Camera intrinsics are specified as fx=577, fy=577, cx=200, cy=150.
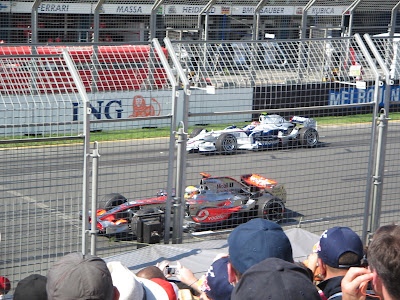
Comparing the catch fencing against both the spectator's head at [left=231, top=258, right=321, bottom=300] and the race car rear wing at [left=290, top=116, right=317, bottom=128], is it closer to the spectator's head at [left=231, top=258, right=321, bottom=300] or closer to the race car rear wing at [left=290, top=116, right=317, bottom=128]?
the race car rear wing at [left=290, top=116, right=317, bottom=128]

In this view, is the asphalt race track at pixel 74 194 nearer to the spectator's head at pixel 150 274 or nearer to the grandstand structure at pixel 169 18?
the spectator's head at pixel 150 274

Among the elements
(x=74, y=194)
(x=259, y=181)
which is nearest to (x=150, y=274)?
(x=74, y=194)

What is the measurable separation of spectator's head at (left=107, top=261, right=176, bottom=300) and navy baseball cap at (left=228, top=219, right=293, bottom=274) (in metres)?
0.57

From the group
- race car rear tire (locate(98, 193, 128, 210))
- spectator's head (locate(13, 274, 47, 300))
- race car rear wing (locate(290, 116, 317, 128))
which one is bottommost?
race car rear tire (locate(98, 193, 128, 210))

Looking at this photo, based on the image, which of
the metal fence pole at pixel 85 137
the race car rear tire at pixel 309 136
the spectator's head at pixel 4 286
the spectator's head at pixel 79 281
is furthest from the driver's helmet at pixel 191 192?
the spectator's head at pixel 79 281

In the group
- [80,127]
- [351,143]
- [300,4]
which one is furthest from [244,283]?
[300,4]

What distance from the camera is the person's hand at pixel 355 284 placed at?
268cm

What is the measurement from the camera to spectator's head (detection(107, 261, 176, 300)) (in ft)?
9.27

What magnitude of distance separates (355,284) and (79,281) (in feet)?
4.19

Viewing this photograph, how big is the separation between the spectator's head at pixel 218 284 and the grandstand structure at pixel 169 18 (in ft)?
44.2

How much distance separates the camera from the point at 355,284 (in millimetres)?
2686

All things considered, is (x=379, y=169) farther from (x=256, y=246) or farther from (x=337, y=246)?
(x=256, y=246)

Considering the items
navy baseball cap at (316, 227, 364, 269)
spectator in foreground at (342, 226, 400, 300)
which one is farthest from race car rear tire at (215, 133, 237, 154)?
spectator in foreground at (342, 226, 400, 300)

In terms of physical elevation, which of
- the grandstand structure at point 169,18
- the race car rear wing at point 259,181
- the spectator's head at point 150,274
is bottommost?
the race car rear wing at point 259,181
